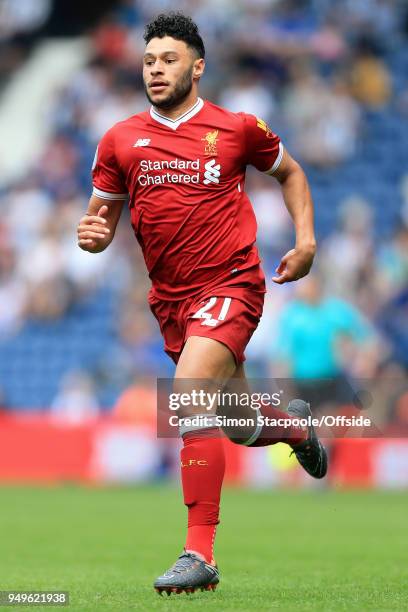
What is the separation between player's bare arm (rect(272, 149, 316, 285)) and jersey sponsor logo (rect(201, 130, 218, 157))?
0.44m

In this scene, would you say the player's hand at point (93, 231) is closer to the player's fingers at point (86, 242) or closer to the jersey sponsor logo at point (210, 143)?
the player's fingers at point (86, 242)

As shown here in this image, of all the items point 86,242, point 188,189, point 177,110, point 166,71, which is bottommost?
point 86,242

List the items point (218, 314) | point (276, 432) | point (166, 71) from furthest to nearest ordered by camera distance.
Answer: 1. point (276, 432)
2. point (166, 71)
3. point (218, 314)

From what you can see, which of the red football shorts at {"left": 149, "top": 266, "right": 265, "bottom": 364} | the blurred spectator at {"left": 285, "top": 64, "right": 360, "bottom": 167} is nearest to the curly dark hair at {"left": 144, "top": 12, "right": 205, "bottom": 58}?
the red football shorts at {"left": 149, "top": 266, "right": 265, "bottom": 364}

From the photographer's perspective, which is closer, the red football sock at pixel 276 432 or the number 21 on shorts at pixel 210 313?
the number 21 on shorts at pixel 210 313

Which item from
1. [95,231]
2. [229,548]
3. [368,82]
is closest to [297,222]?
[95,231]

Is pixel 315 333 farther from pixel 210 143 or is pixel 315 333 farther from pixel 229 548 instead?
pixel 210 143

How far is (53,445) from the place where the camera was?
15172 millimetres

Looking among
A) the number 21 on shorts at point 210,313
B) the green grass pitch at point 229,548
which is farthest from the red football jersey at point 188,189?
the green grass pitch at point 229,548

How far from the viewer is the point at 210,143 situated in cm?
591

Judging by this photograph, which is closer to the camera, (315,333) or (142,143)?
(142,143)

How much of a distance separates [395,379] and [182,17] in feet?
30.5

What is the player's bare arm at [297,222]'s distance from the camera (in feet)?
19.4

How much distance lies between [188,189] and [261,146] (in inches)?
18.0
